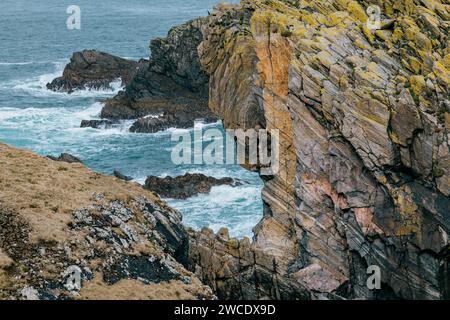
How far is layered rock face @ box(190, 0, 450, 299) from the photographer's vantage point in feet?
171

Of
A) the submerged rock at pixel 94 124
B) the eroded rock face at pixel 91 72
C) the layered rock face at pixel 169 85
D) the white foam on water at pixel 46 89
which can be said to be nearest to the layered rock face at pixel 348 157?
the layered rock face at pixel 169 85

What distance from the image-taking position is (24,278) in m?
37.4

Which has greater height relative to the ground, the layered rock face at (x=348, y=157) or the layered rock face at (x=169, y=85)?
the layered rock face at (x=348, y=157)

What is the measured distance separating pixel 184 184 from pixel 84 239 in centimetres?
4276

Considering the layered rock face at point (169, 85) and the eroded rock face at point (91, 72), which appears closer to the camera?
the layered rock face at point (169, 85)

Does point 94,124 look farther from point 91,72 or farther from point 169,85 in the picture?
point 91,72

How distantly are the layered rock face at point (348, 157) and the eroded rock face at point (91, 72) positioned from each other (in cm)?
7233

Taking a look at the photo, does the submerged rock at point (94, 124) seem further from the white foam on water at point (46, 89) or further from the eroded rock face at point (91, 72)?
the eroded rock face at point (91, 72)

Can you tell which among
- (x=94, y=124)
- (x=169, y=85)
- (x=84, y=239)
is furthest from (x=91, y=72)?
(x=84, y=239)

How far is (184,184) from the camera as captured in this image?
84.2 m

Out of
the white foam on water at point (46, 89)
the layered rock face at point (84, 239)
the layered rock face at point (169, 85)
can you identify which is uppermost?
the layered rock face at point (84, 239)

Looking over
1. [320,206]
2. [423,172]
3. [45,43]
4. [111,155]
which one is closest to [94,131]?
[111,155]

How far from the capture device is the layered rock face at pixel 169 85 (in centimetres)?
11300
